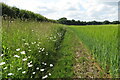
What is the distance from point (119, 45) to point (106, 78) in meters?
1.44

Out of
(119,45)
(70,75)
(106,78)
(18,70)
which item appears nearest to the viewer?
(18,70)

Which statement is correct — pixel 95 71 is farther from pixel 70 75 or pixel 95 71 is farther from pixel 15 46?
pixel 15 46

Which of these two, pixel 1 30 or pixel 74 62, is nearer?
pixel 1 30

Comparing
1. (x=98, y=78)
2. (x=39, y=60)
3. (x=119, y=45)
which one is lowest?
(x=98, y=78)

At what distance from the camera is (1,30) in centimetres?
485

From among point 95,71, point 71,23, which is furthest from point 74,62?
point 71,23

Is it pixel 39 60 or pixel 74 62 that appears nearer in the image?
pixel 39 60

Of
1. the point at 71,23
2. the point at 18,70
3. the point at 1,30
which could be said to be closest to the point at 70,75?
the point at 18,70

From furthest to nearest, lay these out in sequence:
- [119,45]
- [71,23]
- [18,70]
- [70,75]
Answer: [71,23] < [119,45] < [70,75] < [18,70]

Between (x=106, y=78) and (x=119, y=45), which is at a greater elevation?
(x=119, y=45)

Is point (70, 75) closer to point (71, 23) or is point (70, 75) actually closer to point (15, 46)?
point (15, 46)

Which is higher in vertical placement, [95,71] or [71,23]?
[71,23]

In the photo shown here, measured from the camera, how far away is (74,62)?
18.4 ft

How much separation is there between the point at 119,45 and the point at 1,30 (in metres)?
3.86
